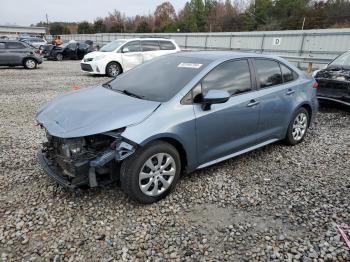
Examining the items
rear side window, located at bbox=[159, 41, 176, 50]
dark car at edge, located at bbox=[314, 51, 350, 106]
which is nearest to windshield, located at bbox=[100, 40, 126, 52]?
rear side window, located at bbox=[159, 41, 176, 50]

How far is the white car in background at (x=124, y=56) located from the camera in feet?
43.3

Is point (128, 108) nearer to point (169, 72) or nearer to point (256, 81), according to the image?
point (169, 72)

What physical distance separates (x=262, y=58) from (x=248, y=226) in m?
2.57

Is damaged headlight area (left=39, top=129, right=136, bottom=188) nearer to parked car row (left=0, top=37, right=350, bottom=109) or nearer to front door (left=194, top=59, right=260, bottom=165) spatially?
front door (left=194, top=59, right=260, bottom=165)

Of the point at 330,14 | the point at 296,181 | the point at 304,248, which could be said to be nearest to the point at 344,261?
the point at 304,248

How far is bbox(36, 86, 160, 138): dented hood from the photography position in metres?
3.13

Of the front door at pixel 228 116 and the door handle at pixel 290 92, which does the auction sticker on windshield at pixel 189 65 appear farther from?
the door handle at pixel 290 92

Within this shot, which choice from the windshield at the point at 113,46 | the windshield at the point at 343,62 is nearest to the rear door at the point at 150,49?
the windshield at the point at 113,46

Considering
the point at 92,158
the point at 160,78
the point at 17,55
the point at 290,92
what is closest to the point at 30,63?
the point at 17,55

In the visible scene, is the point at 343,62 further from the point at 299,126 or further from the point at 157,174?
the point at 157,174

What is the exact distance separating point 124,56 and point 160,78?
977 centimetres

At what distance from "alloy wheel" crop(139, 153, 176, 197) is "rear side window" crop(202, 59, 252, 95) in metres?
1.01

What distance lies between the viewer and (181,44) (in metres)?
25.4

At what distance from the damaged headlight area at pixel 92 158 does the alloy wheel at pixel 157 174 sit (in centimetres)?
29
